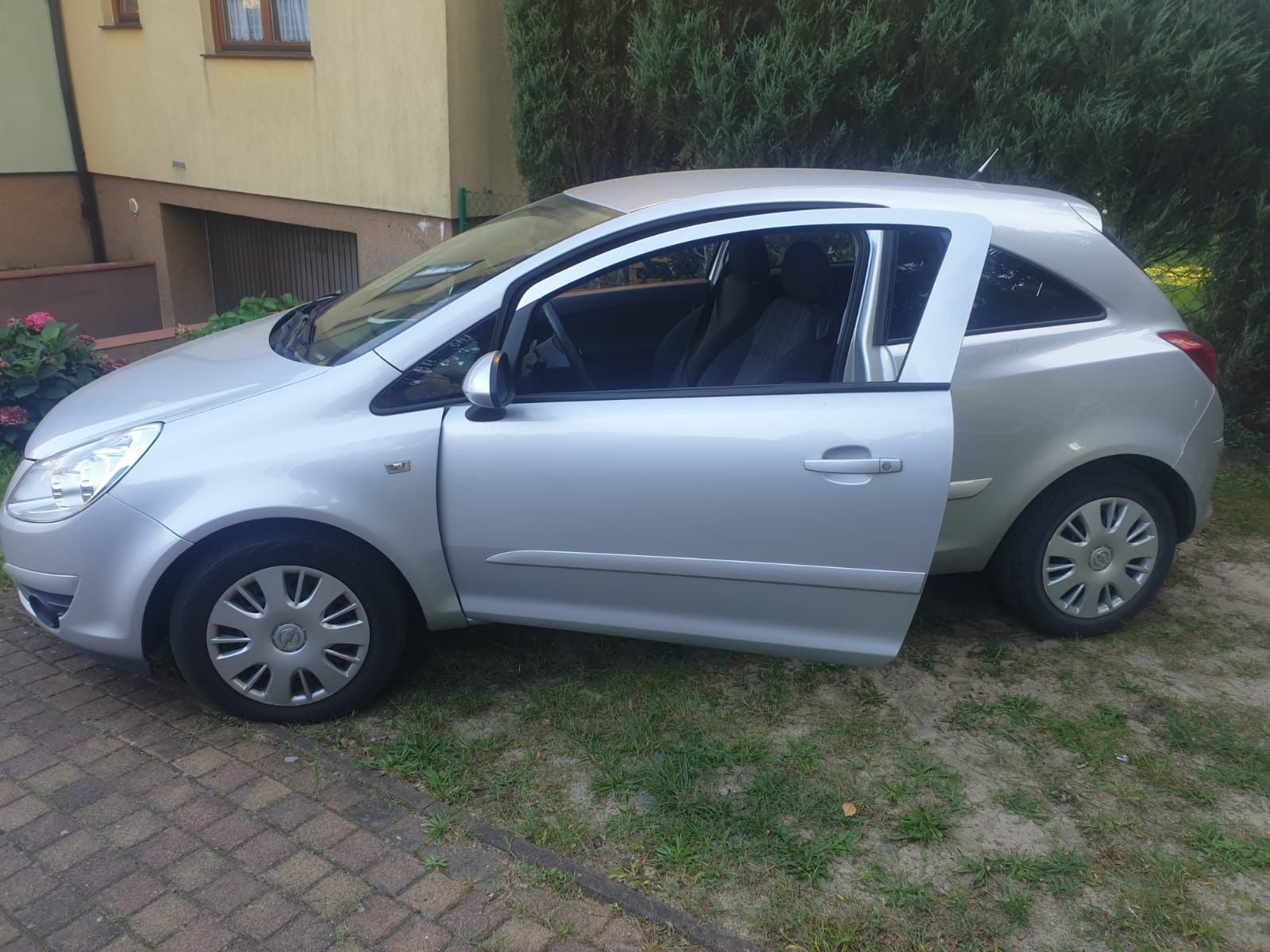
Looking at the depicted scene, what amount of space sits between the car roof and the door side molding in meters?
1.13

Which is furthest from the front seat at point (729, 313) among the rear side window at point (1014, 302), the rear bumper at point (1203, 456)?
the rear bumper at point (1203, 456)

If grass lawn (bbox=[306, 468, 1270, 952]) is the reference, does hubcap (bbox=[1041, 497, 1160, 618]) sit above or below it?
above

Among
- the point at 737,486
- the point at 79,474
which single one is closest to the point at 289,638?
the point at 79,474

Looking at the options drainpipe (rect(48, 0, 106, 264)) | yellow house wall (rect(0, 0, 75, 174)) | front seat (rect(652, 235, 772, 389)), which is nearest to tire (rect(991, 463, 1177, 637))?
front seat (rect(652, 235, 772, 389))

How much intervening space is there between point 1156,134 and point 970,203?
256cm

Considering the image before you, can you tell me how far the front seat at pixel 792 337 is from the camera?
134 inches

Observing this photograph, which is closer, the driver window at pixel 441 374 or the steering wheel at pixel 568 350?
the driver window at pixel 441 374

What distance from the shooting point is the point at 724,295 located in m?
4.02

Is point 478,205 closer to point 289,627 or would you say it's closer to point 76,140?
point 289,627

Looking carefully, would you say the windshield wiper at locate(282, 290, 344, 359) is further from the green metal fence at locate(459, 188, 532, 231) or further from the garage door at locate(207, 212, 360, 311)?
the garage door at locate(207, 212, 360, 311)

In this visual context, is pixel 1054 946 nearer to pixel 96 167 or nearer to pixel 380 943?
pixel 380 943

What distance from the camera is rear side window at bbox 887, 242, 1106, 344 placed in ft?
11.2

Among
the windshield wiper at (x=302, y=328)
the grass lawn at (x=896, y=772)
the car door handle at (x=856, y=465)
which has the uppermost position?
the windshield wiper at (x=302, y=328)

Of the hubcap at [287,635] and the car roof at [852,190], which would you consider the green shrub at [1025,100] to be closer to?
the car roof at [852,190]
